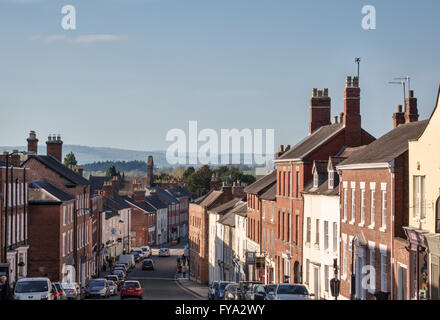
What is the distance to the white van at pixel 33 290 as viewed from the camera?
35.0 metres

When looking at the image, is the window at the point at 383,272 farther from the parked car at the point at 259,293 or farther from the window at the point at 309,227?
the window at the point at 309,227

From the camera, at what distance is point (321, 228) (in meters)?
49.6

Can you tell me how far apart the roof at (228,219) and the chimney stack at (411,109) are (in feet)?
119

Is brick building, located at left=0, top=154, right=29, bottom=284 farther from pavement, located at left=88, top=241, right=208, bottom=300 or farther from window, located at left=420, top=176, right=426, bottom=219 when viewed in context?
window, located at left=420, top=176, right=426, bottom=219

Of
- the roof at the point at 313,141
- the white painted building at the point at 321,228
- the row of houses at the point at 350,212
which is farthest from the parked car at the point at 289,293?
the roof at the point at 313,141

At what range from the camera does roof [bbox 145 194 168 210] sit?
14912cm

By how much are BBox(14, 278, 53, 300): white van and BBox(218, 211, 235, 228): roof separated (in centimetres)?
4416

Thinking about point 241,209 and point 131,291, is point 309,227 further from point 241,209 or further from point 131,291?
point 241,209

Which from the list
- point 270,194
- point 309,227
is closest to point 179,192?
point 270,194

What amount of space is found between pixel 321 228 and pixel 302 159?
260 inches

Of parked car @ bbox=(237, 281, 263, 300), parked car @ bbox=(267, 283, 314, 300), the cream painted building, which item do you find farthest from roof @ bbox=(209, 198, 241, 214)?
the cream painted building

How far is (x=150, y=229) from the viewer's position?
14675 centimetres

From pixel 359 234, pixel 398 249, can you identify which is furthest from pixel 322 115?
pixel 398 249

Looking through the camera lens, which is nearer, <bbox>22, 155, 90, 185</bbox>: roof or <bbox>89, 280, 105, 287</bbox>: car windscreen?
<bbox>89, 280, 105, 287</bbox>: car windscreen
